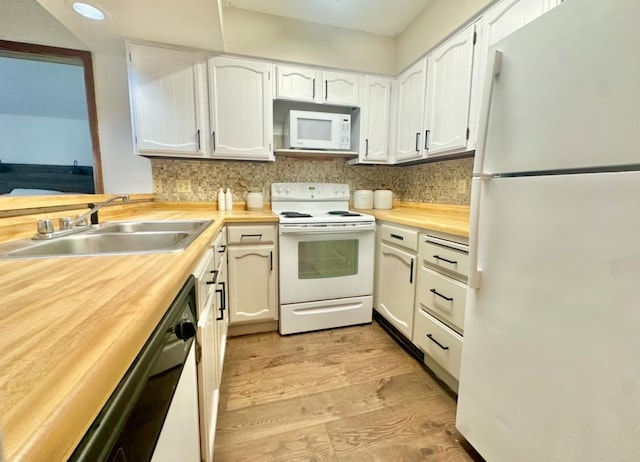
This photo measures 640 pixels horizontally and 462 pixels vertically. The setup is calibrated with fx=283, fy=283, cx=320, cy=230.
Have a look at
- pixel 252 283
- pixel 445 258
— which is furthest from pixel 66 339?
pixel 252 283

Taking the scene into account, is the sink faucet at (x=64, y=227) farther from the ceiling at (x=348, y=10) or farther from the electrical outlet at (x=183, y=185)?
A: the ceiling at (x=348, y=10)

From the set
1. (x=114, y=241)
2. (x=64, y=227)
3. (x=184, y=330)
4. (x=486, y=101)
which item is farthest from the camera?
(x=114, y=241)

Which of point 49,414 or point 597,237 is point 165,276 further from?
point 597,237

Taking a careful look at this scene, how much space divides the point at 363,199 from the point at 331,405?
1.76 metres

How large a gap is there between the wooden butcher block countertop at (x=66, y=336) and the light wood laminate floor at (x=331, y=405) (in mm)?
983

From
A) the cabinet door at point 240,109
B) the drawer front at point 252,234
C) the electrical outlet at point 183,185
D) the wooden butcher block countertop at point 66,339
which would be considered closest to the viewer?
the wooden butcher block countertop at point 66,339

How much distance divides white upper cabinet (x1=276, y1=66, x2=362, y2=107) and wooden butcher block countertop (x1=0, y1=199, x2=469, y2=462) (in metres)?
1.94

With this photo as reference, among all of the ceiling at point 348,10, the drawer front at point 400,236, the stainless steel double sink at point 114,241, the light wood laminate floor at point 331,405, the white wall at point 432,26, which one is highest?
the ceiling at point 348,10

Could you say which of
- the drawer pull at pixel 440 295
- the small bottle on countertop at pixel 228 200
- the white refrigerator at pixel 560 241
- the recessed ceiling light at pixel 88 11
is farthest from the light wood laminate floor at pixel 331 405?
the recessed ceiling light at pixel 88 11

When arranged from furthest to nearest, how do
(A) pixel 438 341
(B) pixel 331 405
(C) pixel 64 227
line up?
(A) pixel 438 341
(B) pixel 331 405
(C) pixel 64 227

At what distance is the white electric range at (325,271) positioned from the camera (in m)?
2.00

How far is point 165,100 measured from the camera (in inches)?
80.4

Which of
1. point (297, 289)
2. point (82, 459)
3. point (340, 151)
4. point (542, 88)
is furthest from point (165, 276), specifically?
point (340, 151)

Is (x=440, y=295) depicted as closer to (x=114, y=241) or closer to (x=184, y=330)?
(x=184, y=330)
